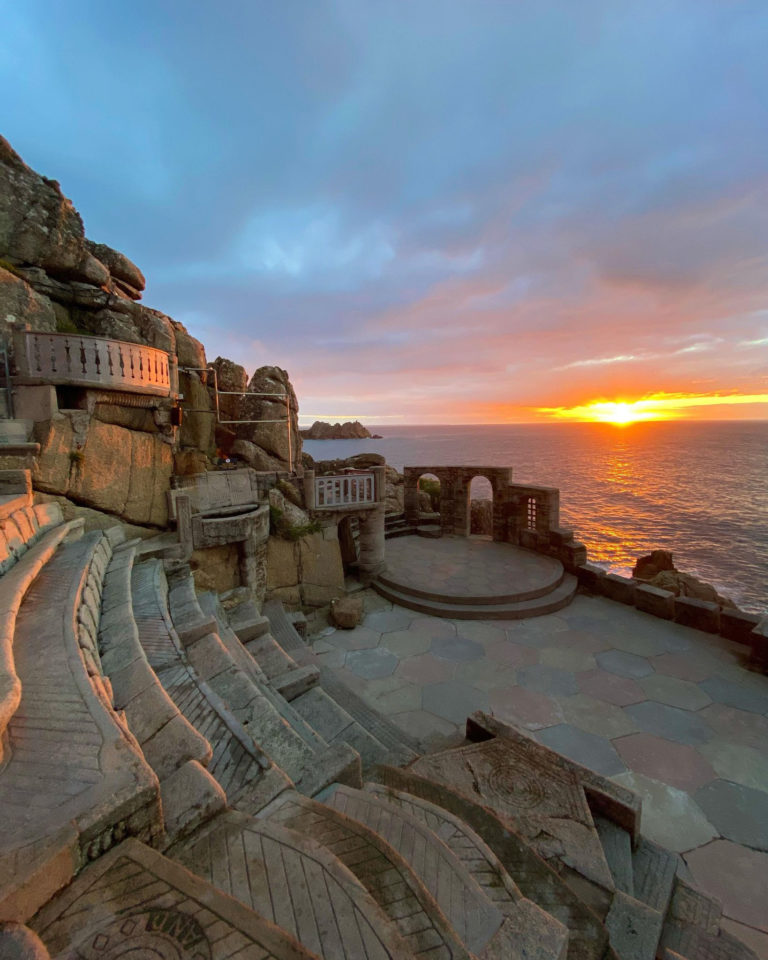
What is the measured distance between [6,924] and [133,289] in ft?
52.7

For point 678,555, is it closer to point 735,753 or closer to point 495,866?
point 735,753

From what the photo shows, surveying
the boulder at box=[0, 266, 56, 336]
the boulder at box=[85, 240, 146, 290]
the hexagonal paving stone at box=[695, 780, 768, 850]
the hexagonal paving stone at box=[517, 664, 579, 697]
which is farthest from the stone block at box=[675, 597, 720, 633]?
the boulder at box=[85, 240, 146, 290]

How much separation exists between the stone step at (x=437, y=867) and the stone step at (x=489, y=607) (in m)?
7.35

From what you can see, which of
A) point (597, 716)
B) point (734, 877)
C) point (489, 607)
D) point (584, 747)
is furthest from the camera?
point (489, 607)

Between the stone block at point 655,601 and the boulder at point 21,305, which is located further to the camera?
the stone block at point 655,601

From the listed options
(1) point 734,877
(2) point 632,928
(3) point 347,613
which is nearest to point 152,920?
(2) point 632,928

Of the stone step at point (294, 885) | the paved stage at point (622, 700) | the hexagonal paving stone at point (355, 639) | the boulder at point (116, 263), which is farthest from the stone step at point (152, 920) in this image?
the boulder at point (116, 263)

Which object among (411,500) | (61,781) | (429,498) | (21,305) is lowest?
(429,498)

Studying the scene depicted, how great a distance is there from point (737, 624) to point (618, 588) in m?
2.51

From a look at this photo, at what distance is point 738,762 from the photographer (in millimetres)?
5617

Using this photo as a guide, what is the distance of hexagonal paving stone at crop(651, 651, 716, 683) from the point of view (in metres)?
7.64

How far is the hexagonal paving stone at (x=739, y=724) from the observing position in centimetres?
602

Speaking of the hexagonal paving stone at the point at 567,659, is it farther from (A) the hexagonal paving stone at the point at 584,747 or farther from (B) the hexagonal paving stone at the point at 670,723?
(A) the hexagonal paving stone at the point at 584,747

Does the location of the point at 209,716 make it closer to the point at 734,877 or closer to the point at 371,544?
the point at 734,877
